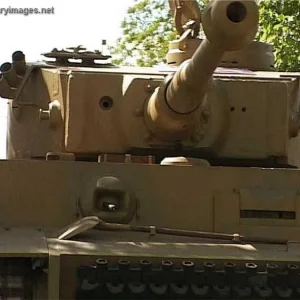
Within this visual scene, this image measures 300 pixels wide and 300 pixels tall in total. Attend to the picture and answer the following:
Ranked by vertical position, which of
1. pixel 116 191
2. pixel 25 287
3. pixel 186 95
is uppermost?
pixel 186 95

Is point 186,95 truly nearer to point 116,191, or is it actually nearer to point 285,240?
point 116,191

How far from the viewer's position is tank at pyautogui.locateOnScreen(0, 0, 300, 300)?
5.34 meters

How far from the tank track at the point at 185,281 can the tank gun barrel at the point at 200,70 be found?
4.50 ft

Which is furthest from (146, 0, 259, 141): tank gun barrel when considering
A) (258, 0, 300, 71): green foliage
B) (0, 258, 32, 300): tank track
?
(258, 0, 300, 71): green foliage

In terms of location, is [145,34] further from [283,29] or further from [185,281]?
[185,281]

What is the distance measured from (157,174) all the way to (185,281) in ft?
4.15

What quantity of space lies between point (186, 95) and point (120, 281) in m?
1.69

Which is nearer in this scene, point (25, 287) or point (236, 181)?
point (25, 287)

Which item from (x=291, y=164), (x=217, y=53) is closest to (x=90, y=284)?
(x=217, y=53)

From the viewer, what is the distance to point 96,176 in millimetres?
6391

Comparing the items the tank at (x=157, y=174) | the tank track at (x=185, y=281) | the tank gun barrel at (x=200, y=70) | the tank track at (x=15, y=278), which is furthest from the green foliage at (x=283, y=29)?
the tank track at (x=15, y=278)

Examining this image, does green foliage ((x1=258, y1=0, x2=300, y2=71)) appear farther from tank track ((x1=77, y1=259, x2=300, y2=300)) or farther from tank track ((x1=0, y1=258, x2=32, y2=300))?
tank track ((x1=0, y1=258, x2=32, y2=300))

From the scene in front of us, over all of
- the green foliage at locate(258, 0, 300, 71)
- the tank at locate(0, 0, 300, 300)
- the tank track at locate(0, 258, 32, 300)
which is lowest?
→ the tank track at locate(0, 258, 32, 300)

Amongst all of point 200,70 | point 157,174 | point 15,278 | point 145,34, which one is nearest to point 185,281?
point 15,278
